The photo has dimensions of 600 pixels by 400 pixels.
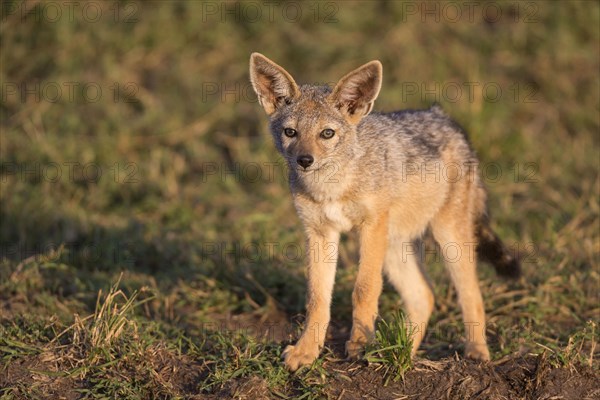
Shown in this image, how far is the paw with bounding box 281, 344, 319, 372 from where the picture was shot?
5676 mm

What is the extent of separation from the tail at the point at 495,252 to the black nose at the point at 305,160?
180 centimetres

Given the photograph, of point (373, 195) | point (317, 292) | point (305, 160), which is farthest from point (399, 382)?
point (305, 160)

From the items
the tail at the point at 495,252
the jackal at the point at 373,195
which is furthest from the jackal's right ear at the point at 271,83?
the tail at the point at 495,252

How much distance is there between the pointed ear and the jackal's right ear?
33 centimetres

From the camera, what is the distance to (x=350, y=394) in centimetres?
548

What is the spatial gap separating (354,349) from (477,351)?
101 cm

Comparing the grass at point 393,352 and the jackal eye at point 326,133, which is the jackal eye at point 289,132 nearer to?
the jackal eye at point 326,133

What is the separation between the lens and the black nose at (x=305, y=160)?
578 cm

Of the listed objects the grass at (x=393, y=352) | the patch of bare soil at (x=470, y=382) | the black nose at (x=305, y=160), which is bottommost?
the patch of bare soil at (x=470, y=382)

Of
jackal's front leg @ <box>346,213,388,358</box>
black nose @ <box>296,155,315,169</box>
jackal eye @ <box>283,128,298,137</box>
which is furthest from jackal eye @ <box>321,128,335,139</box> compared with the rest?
jackal's front leg @ <box>346,213,388,358</box>

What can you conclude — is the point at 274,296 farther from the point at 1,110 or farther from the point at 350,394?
the point at 1,110

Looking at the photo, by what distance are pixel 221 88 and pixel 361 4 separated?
8.30 feet

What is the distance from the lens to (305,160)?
578cm

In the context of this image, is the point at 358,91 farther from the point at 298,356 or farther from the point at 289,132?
the point at 298,356
